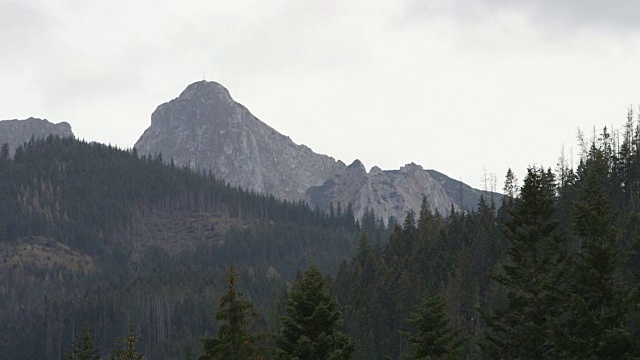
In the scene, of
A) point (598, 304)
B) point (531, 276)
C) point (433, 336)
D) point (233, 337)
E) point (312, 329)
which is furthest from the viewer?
point (531, 276)

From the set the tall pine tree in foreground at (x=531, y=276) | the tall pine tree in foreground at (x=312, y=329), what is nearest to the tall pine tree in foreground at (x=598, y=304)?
the tall pine tree in foreground at (x=531, y=276)

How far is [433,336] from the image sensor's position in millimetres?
40188

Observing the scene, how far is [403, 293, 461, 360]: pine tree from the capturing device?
40.0 metres

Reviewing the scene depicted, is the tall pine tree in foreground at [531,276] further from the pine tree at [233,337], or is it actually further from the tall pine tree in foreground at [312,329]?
the pine tree at [233,337]

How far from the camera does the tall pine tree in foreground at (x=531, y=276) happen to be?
4003 centimetres

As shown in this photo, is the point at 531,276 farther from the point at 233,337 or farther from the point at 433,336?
the point at 233,337

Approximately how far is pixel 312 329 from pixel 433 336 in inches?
340

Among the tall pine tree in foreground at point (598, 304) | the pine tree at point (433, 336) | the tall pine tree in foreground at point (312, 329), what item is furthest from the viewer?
the pine tree at point (433, 336)

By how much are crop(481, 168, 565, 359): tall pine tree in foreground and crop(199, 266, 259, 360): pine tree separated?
13750 millimetres

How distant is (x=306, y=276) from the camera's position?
3478 centimetres

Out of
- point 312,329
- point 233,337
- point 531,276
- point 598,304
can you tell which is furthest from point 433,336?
point 233,337

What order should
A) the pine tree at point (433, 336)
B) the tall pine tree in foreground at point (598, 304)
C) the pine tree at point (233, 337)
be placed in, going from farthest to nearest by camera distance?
1. the pine tree at point (433, 336)
2. the pine tree at point (233, 337)
3. the tall pine tree in foreground at point (598, 304)

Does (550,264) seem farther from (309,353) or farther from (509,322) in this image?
(309,353)

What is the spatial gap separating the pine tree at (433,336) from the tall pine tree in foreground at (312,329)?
7.01 metres
